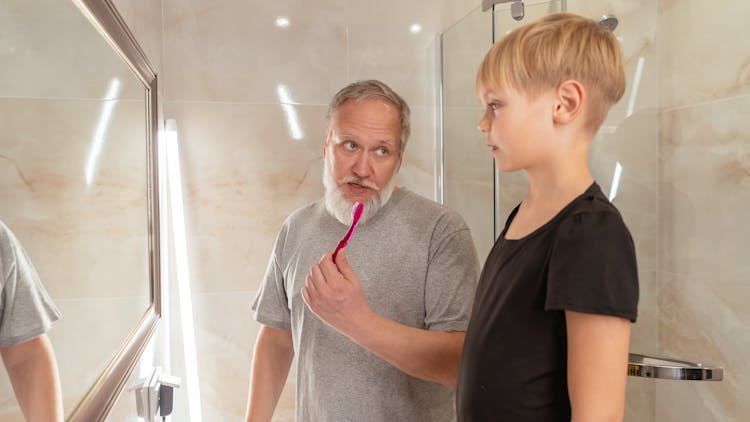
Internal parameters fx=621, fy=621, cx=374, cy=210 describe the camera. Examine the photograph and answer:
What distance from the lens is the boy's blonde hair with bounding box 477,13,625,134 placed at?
0.67m

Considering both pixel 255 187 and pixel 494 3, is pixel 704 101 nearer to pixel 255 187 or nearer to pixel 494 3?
pixel 494 3

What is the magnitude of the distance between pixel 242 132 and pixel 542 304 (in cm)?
126

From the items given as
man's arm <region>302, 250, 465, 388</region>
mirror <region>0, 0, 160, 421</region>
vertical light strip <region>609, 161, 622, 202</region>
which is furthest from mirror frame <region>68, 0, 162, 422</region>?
vertical light strip <region>609, 161, 622, 202</region>

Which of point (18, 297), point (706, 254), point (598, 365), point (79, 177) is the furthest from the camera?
point (706, 254)

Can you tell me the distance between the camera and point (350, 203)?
113 centimetres

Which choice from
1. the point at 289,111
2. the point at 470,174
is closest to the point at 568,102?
the point at 470,174

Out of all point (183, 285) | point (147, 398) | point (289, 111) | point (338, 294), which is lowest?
point (147, 398)

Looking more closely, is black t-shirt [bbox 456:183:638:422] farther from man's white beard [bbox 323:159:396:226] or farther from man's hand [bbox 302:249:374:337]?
man's white beard [bbox 323:159:396:226]

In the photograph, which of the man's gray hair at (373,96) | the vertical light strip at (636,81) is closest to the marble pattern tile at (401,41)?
the vertical light strip at (636,81)

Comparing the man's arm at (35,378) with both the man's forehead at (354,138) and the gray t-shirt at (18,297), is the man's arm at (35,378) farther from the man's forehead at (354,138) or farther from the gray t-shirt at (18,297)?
the man's forehead at (354,138)

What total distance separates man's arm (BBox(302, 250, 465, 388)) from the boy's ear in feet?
1.26

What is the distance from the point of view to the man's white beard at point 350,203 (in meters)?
1.12

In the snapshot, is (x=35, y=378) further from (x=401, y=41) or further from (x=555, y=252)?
(x=401, y=41)

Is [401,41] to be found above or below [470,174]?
above
